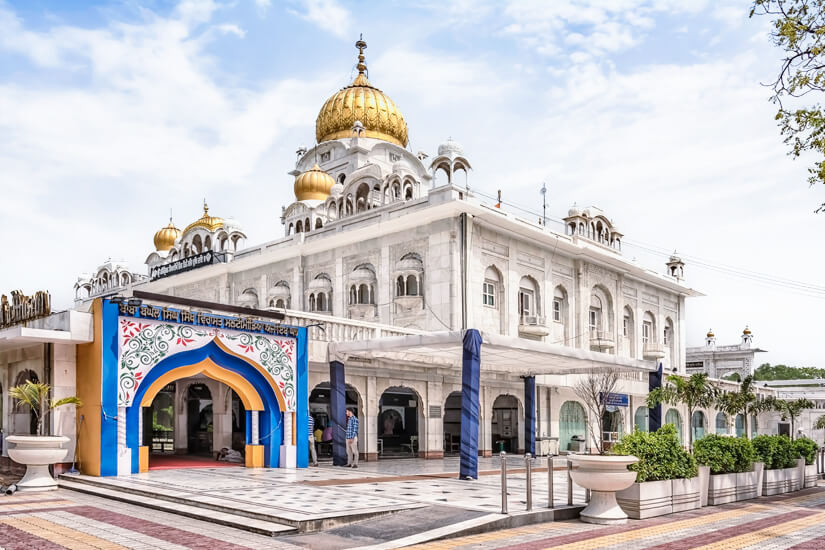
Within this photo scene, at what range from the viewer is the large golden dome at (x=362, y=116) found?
4228cm

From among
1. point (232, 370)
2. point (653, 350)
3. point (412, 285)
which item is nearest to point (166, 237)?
point (412, 285)

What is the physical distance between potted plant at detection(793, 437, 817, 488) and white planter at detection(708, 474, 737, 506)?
14.8ft

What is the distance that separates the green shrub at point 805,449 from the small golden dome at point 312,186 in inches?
1019

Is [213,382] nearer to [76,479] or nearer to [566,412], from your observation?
[76,479]

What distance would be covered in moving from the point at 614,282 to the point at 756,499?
21.6 m

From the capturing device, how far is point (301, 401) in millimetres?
19828

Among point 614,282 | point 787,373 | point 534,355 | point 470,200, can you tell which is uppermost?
point 470,200

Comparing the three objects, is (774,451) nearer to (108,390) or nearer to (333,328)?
(333,328)

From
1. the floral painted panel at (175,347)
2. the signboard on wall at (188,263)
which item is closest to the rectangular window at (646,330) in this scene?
the signboard on wall at (188,263)

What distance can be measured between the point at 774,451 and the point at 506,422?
15.2 metres

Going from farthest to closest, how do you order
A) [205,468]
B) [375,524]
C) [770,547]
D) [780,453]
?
[205,468]
[780,453]
[375,524]
[770,547]

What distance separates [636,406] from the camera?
3778cm

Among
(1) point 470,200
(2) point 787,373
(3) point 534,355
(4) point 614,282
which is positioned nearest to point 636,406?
(4) point 614,282

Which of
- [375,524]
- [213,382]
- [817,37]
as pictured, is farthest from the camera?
[213,382]
